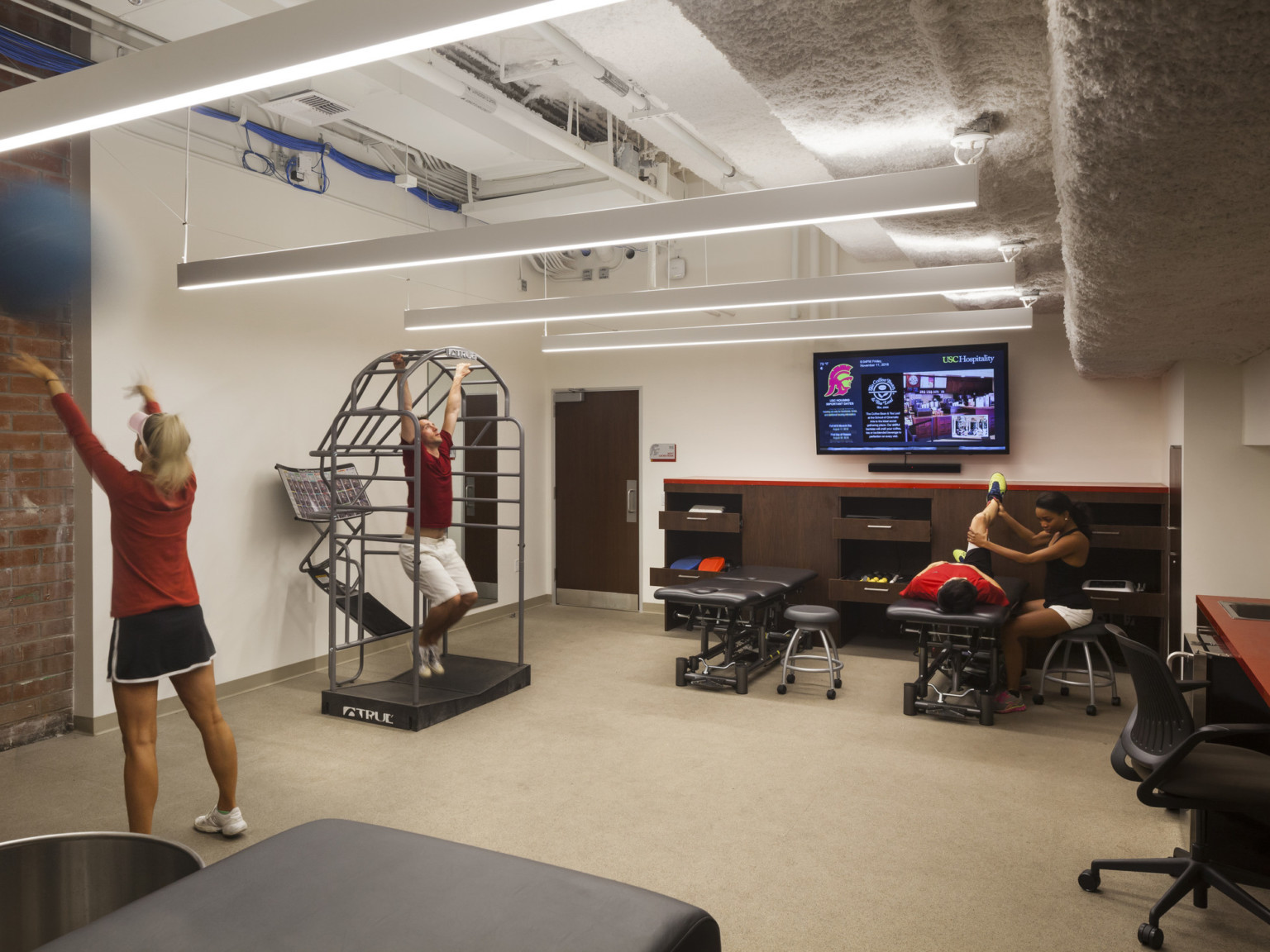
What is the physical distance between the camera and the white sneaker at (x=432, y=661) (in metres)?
5.30

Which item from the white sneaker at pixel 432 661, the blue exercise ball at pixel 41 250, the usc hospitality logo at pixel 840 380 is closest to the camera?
the blue exercise ball at pixel 41 250

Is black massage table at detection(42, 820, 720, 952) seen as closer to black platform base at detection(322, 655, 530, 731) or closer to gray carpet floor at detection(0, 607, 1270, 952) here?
gray carpet floor at detection(0, 607, 1270, 952)

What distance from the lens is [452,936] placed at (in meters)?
1.16

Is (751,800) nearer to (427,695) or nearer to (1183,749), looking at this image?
(1183,749)

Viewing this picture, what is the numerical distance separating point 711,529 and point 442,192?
3650mm

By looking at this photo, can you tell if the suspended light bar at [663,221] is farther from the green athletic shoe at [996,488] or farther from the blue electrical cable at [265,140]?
the green athletic shoe at [996,488]

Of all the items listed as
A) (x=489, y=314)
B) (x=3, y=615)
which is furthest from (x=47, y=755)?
(x=489, y=314)

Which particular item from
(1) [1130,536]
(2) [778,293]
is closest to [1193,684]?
(2) [778,293]

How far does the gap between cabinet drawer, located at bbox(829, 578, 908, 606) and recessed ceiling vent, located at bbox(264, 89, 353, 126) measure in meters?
4.79

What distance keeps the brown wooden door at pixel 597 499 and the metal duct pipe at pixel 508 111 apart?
302 cm

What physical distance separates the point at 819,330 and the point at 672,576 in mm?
2582

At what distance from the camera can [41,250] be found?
437 cm

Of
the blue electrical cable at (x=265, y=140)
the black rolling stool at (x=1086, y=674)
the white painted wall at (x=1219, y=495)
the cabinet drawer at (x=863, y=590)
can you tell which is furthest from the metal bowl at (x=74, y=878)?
the cabinet drawer at (x=863, y=590)

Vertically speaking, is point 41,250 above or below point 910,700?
above
